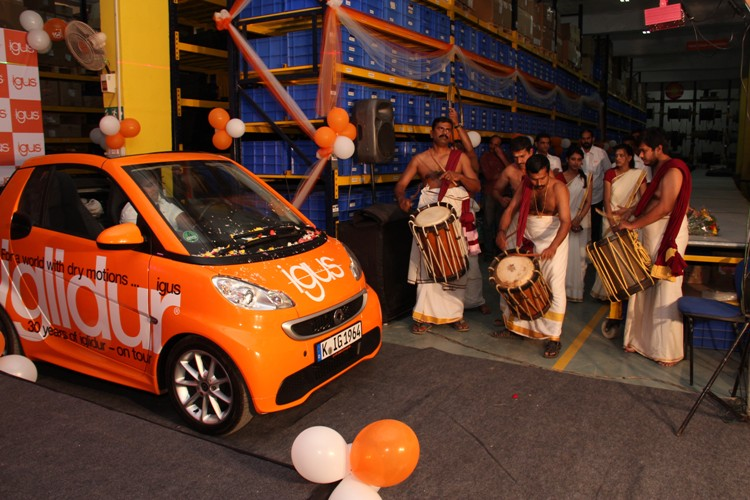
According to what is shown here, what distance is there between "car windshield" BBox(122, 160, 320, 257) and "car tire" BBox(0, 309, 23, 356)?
1.28m

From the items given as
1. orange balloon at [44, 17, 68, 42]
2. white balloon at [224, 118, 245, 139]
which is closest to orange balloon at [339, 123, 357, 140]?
white balloon at [224, 118, 245, 139]

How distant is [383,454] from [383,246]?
340 cm

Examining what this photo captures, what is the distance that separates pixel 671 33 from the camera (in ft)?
66.2

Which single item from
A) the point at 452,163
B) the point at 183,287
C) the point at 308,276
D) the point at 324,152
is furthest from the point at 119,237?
the point at 452,163

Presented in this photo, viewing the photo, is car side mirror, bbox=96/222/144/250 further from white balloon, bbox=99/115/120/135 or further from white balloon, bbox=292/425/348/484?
white balloon, bbox=99/115/120/135

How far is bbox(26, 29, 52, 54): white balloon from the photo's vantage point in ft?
21.7

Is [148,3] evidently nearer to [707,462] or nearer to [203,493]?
[203,493]

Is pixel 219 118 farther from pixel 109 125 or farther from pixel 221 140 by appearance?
pixel 109 125

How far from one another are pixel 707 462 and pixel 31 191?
4730 millimetres

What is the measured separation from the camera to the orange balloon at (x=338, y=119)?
619cm

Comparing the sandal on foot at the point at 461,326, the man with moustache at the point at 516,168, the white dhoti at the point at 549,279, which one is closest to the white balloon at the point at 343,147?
the man with moustache at the point at 516,168

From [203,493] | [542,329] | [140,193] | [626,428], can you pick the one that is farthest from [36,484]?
[542,329]

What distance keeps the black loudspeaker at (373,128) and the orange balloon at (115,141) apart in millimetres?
2503

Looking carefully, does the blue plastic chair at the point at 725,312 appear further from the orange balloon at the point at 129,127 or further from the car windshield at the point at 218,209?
the orange balloon at the point at 129,127
